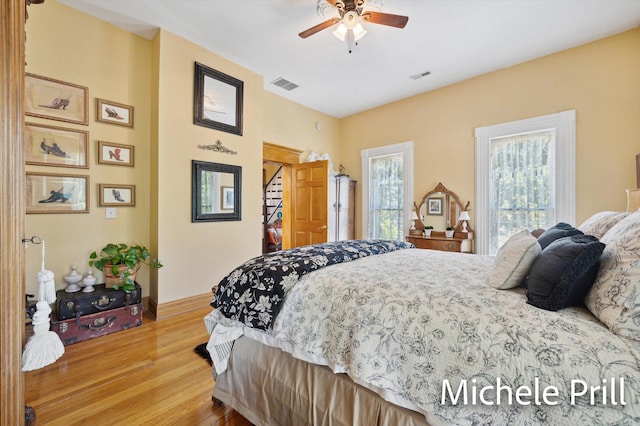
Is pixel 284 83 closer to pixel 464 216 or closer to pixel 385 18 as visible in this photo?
pixel 385 18

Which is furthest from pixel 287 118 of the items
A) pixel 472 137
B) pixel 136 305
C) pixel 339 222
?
pixel 136 305

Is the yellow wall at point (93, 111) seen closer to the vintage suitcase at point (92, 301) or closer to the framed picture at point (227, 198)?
the vintage suitcase at point (92, 301)

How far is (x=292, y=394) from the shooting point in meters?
1.31

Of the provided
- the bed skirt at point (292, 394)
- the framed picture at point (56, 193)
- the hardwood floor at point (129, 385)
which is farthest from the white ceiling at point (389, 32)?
the hardwood floor at point (129, 385)

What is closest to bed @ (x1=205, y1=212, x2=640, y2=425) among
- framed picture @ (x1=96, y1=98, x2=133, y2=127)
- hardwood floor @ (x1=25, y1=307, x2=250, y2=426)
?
hardwood floor @ (x1=25, y1=307, x2=250, y2=426)

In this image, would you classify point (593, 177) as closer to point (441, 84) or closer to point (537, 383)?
point (441, 84)

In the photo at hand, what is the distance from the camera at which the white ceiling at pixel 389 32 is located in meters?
2.60

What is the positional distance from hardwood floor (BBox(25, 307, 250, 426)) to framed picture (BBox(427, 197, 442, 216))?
3625mm

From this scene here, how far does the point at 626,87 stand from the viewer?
295 cm

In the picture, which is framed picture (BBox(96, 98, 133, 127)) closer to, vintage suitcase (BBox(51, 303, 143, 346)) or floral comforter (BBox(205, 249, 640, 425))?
vintage suitcase (BBox(51, 303, 143, 346))

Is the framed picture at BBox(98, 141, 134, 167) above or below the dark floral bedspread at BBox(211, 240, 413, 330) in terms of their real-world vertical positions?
above

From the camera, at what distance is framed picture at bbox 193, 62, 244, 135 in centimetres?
327

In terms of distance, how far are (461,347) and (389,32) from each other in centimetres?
315

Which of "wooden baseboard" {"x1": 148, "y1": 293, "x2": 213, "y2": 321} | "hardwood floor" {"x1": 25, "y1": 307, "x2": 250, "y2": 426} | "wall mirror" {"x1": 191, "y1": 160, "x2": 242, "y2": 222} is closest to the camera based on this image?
"hardwood floor" {"x1": 25, "y1": 307, "x2": 250, "y2": 426}
